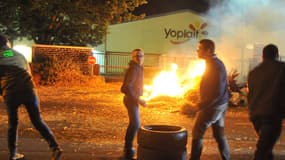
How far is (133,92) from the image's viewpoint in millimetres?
7230

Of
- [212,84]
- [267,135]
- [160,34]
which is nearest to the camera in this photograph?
[267,135]

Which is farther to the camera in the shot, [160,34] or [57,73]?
[160,34]

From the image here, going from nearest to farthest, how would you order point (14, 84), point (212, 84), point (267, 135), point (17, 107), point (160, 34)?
1. point (267, 135)
2. point (212, 84)
3. point (14, 84)
4. point (17, 107)
5. point (160, 34)

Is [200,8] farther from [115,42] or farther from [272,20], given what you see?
[272,20]

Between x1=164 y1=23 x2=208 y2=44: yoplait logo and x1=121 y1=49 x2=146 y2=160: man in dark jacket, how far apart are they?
2687 centimetres

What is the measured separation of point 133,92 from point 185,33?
2751cm

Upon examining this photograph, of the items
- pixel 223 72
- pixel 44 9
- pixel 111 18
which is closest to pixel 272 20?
pixel 111 18

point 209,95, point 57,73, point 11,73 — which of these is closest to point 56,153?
point 11,73

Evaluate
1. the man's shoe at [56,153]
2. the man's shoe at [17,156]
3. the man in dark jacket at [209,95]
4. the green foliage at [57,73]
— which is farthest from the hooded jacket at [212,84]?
the green foliage at [57,73]

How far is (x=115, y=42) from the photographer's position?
33125mm

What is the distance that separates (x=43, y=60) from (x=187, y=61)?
355 inches

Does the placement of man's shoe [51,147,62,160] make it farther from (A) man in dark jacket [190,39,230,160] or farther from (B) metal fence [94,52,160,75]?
(B) metal fence [94,52,160,75]

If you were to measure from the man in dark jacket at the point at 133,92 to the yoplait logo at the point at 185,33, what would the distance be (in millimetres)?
26870

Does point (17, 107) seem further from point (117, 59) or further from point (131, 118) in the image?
point (117, 59)
